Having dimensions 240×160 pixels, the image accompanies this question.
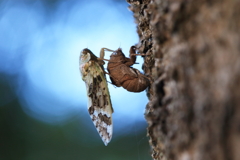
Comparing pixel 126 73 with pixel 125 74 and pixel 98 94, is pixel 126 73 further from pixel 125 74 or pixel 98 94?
pixel 98 94

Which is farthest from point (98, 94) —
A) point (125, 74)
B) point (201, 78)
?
point (201, 78)

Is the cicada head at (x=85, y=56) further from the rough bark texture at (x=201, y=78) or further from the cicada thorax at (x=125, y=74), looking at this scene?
the rough bark texture at (x=201, y=78)

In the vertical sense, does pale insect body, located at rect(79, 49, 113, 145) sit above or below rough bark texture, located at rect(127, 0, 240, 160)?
above

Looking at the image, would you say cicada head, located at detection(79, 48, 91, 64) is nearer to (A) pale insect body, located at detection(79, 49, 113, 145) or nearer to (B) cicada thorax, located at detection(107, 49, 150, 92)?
(A) pale insect body, located at detection(79, 49, 113, 145)

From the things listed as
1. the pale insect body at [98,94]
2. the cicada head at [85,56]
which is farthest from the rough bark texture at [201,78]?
the cicada head at [85,56]

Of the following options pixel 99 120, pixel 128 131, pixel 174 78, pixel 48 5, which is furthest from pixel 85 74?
pixel 48 5

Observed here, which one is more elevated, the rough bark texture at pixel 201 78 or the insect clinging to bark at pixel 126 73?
the insect clinging to bark at pixel 126 73

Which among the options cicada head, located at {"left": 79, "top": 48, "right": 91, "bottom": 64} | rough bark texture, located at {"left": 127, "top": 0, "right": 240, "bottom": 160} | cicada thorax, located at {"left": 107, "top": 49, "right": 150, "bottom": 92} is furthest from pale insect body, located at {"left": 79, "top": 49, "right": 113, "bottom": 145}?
rough bark texture, located at {"left": 127, "top": 0, "right": 240, "bottom": 160}
